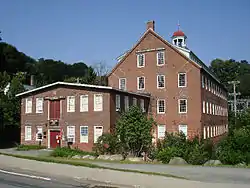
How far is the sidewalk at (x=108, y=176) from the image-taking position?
13.1 m

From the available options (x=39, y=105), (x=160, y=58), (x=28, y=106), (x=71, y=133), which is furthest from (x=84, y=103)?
(x=160, y=58)

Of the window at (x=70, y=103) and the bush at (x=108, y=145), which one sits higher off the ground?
the window at (x=70, y=103)

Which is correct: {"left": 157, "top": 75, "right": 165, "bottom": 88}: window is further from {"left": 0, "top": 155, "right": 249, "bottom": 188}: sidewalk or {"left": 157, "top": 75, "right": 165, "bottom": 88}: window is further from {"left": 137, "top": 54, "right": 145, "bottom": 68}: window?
{"left": 0, "top": 155, "right": 249, "bottom": 188}: sidewalk

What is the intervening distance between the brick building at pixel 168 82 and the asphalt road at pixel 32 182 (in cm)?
2843

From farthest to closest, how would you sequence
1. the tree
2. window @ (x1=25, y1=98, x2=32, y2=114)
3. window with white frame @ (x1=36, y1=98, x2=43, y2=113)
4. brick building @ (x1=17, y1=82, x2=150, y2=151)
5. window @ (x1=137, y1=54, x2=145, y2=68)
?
window @ (x1=137, y1=54, x2=145, y2=68) < window @ (x1=25, y1=98, x2=32, y2=114) < window with white frame @ (x1=36, y1=98, x2=43, y2=113) < brick building @ (x1=17, y1=82, x2=150, y2=151) < the tree

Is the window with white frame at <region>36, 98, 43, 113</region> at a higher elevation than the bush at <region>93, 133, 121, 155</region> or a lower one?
higher

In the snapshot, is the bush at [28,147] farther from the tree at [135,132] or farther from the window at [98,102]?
the tree at [135,132]

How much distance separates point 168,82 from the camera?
4369cm

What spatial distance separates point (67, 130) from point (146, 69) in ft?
48.1

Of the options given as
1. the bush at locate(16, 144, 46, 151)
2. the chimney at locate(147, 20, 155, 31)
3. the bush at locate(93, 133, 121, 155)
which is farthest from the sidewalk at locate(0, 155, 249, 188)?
the chimney at locate(147, 20, 155, 31)

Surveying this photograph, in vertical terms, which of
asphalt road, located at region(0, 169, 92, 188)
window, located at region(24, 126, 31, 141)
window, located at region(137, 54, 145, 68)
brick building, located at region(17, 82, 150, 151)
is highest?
window, located at region(137, 54, 145, 68)

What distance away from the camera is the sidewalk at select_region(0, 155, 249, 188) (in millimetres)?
13070

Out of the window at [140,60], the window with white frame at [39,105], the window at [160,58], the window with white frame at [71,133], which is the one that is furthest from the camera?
the window at [140,60]

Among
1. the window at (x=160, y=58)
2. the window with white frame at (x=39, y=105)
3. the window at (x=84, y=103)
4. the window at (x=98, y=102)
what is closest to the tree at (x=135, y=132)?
the window at (x=98, y=102)
